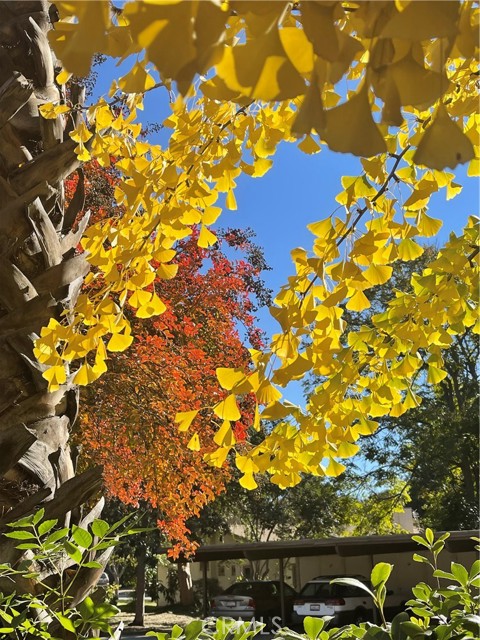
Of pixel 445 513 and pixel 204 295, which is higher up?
pixel 204 295

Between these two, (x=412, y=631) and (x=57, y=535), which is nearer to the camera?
(x=412, y=631)

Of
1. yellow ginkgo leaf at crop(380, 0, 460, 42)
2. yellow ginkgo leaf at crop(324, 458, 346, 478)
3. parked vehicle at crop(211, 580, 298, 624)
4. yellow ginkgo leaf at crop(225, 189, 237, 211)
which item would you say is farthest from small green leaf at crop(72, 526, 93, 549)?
parked vehicle at crop(211, 580, 298, 624)

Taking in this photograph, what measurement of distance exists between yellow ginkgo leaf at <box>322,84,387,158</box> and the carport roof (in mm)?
12452

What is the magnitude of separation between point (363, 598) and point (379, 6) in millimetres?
16790

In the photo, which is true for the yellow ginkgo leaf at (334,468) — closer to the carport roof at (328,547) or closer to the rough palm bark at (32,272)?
the rough palm bark at (32,272)

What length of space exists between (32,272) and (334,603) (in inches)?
571

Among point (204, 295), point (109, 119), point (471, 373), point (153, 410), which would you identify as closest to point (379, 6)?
point (109, 119)

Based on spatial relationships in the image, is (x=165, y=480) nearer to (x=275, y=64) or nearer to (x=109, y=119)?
(x=109, y=119)

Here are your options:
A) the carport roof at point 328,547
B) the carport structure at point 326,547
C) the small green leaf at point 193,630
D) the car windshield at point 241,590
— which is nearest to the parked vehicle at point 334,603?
the carport structure at point 326,547

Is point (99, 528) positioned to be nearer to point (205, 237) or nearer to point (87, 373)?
point (87, 373)

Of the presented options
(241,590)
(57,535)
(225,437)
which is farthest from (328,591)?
(57,535)

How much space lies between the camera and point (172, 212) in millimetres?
1297

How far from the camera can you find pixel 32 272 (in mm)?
1651

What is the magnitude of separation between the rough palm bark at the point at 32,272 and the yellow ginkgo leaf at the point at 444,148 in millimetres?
1135
